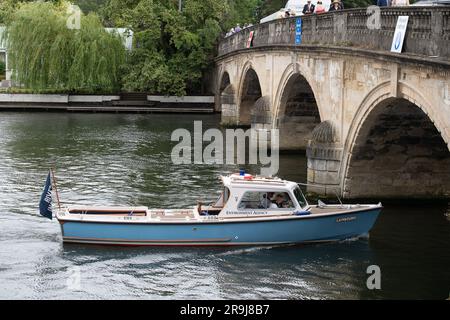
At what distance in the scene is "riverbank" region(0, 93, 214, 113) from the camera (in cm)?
5400

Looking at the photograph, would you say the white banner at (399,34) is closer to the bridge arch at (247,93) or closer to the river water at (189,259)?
the river water at (189,259)

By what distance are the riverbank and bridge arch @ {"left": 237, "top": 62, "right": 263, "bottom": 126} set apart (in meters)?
8.38

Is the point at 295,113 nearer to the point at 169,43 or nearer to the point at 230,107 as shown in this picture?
the point at 230,107

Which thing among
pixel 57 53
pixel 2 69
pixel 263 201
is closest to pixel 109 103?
pixel 57 53

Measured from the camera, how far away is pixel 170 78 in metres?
54.4

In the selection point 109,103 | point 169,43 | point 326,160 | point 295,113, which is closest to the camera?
point 326,160

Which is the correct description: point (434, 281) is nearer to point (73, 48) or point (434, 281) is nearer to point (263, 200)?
point (263, 200)

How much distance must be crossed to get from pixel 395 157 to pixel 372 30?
441 centimetres

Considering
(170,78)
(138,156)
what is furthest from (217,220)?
(170,78)

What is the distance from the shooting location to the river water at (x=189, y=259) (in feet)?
56.5

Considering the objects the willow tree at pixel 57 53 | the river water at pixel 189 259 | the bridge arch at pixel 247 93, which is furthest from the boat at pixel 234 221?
the willow tree at pixel 57 53

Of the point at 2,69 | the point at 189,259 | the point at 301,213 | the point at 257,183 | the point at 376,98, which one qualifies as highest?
the point at 2,69

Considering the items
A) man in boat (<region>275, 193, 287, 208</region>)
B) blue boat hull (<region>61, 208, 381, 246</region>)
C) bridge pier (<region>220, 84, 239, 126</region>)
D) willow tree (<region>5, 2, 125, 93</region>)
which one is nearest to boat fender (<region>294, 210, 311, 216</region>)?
blue boat hull (<region>61, 208, 381, 246</region>)

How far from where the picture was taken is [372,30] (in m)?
21.8
